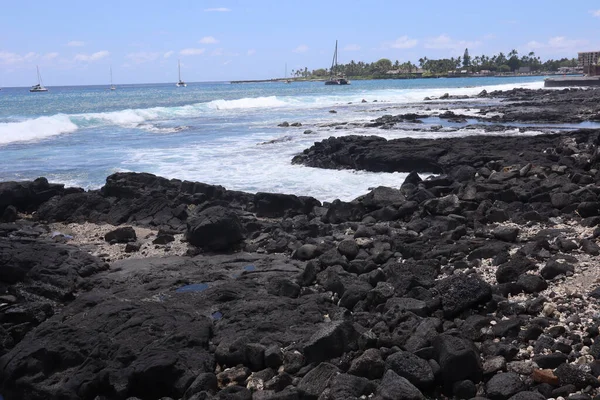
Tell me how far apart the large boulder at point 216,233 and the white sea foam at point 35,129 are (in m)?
24.7

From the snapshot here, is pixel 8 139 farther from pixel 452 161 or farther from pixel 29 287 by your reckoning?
pixel 29 287

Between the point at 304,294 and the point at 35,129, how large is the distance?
3294 centimetres

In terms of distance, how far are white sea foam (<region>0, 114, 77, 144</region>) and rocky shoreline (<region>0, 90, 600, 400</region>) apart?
21291mm

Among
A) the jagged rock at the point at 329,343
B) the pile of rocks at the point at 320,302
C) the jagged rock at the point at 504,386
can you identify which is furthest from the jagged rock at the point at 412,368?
the jagged rock at the point at 329,343

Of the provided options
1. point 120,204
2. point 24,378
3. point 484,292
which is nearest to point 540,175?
point 484,292

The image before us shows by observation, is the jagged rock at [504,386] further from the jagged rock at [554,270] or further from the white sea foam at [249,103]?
the white sea foam at [249,103]

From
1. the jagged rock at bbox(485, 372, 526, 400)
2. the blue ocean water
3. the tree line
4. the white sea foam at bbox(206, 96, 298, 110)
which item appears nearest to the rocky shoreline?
the jagged rock at bbox(485, 372, 526, 400)

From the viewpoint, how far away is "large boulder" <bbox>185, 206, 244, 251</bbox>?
1038 centimetres

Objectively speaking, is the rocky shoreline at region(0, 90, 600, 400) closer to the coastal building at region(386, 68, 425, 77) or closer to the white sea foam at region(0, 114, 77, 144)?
the white sea foam at region(0, 114, 77, 144)

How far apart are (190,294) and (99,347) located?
1877mm

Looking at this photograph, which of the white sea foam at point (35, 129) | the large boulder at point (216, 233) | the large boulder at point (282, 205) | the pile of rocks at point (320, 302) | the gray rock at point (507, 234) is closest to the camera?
the pile of rocks at point (320, 302)

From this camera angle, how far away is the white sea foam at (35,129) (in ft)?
A: 108

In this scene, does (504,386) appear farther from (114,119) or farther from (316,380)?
(114,119)

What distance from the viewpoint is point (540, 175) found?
1436 cm
